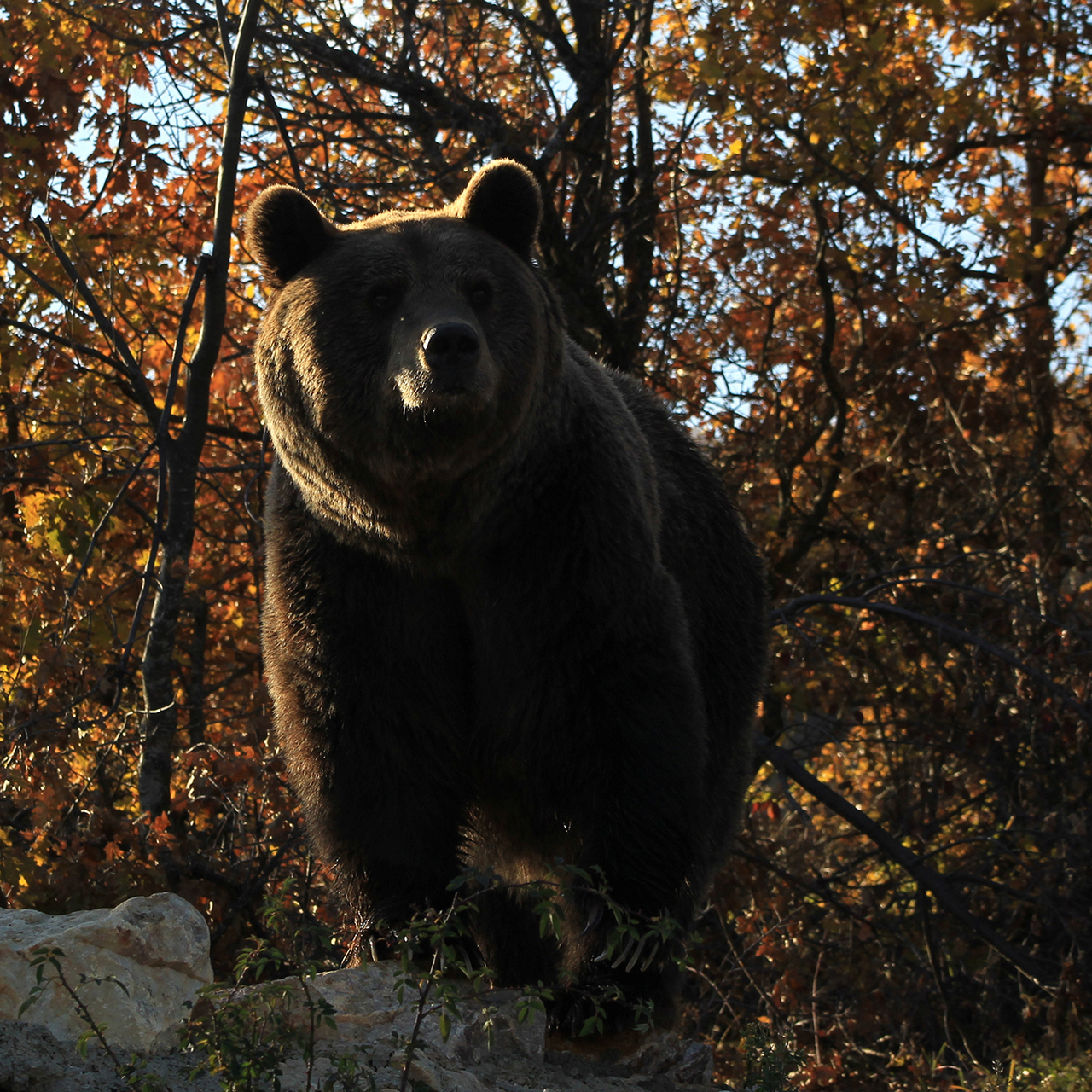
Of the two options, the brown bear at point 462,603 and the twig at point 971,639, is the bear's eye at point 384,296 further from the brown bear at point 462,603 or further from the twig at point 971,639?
the twig at point 971,639

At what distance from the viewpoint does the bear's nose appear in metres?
3.34

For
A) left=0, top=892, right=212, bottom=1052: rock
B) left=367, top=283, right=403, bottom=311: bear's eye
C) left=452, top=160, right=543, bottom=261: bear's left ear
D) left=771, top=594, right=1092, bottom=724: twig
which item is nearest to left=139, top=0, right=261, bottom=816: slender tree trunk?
left=452, top=160, right=543, bottom=261: bear's left ear

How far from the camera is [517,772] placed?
12.5ft

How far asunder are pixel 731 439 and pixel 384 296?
210 inches

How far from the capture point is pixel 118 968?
2627mm

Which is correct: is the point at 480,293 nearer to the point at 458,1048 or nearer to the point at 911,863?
the point at 458,1048

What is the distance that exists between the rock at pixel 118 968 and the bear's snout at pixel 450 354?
1400mm

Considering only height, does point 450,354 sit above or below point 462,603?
above

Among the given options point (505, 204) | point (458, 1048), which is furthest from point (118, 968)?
point (505, 204)

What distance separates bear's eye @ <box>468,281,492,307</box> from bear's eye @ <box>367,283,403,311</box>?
0.20 meters

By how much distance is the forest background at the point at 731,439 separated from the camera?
5.38 meters

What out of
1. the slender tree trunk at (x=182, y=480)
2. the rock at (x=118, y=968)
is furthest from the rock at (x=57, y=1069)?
the slender tree trunk at (x=182, y=480)

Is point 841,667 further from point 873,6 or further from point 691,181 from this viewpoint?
point 873,6

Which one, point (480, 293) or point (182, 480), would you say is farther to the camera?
point (182, 480)
